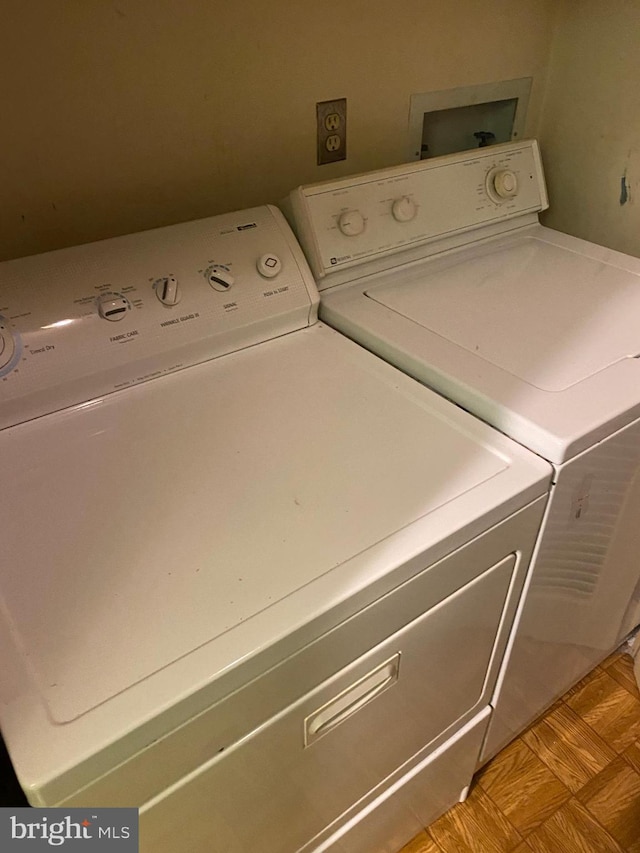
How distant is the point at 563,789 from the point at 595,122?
128 cm

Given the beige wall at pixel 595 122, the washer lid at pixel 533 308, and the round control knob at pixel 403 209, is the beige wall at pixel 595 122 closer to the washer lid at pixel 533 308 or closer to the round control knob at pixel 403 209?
the washer lid at pixel 533 308

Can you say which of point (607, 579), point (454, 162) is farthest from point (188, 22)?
point (607, 579)

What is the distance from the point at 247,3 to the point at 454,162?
0.44m

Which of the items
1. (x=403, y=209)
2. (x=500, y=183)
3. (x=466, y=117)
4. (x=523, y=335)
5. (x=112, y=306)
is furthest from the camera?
(x=466, y=117)

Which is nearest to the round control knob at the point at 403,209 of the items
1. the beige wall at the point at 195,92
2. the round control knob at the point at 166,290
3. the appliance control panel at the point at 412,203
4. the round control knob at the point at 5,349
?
the appliance control panel at the point at 412,203

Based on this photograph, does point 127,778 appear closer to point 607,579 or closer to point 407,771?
point 407,771

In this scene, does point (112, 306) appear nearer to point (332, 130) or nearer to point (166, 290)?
point (166, 290)

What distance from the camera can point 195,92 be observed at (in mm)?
1014

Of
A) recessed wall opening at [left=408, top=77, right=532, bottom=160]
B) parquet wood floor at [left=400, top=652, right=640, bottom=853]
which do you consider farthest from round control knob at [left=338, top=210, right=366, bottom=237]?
parquet wood floor at [left=400, top=652, right=640, bottom=853]

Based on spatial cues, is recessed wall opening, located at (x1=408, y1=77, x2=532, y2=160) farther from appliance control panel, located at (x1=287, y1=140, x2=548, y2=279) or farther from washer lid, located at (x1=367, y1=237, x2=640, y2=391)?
washer lid, located at (x1=367, y1=237, x2=640, y2=391)

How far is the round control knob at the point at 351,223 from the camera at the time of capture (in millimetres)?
1083

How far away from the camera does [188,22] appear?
0.96m

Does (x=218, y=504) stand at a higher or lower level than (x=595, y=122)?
lower

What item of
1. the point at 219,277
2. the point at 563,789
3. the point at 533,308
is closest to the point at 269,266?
the point at 219,277
